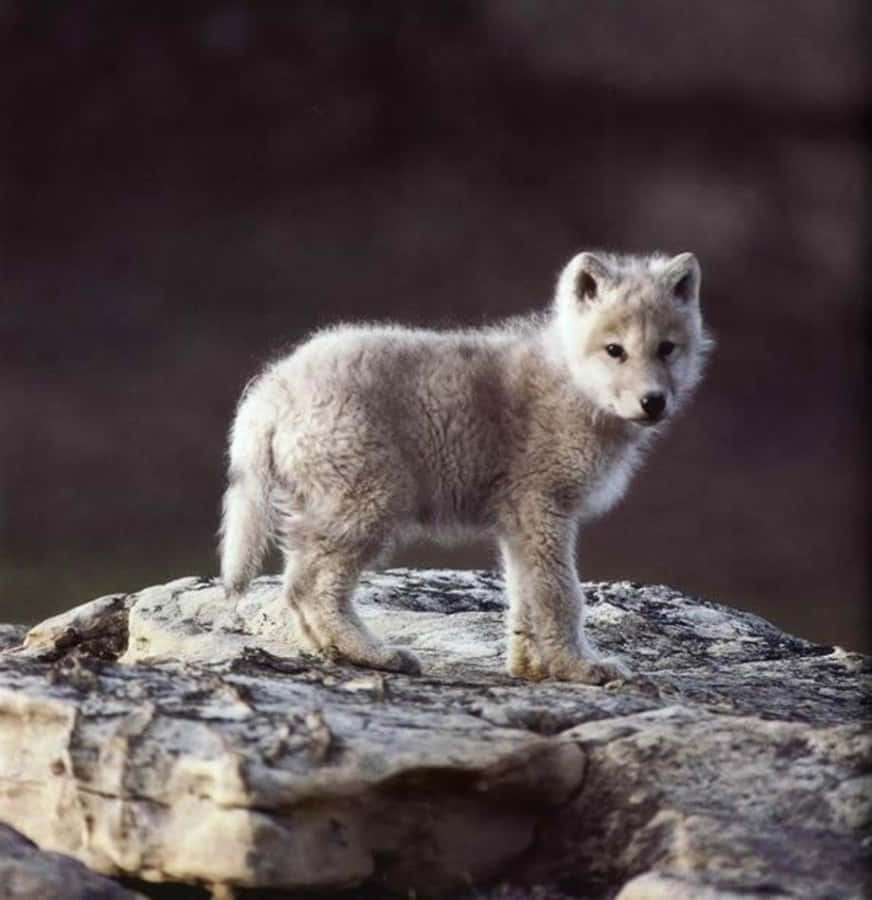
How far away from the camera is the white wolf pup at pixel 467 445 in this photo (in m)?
7.05

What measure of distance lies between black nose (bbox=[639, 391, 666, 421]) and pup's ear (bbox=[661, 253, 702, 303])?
55 cm

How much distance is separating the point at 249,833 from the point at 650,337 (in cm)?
275

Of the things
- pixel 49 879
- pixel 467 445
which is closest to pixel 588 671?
pixel 467 445

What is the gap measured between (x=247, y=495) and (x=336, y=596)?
59 cm

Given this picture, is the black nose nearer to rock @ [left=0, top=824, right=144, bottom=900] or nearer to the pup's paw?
the pup's paw

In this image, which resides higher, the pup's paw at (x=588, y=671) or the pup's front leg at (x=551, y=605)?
the pup's front leg at (x=551, y=605)

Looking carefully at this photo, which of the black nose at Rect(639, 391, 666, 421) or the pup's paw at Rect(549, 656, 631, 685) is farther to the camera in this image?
the pup's paw at Rect(549, 656, 631, 685)

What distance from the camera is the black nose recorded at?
6.96 meters

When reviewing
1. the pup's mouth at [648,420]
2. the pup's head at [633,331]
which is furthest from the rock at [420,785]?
the pup's head at [633,331]

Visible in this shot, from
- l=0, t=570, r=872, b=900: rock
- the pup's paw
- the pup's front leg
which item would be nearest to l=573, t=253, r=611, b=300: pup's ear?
the pup's front leg

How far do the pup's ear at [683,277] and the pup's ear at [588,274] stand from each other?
27 centimetres

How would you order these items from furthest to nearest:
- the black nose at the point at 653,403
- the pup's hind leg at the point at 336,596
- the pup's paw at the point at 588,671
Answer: the pup's paw at the point at 588,671 → the pup's hind leg at the point at 336,596 → the black nose at the point at 653,403

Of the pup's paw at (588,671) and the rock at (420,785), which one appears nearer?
the rock at (420,785)

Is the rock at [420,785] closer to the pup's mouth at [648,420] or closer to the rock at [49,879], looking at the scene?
the rock at [49,879]
